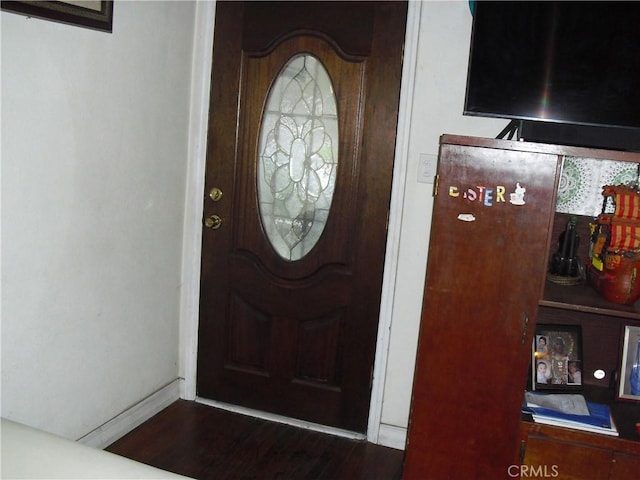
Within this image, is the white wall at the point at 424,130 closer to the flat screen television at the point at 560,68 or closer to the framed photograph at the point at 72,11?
the flat screen television at the point at 560,68

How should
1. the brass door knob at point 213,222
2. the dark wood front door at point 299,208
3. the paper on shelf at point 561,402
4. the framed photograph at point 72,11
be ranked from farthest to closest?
the brass door knob at point 213,222 → the dark wood front door at point 299,208 → the paper on shelf at point 561,402 → the framed photograph at point 72,11

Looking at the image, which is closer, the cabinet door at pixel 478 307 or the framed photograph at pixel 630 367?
the cabinet door at pixel 478 307

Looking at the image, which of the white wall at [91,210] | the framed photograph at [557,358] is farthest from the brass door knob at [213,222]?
the framed photograph at [557,358]

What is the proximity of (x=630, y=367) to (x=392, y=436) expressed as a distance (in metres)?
1.03

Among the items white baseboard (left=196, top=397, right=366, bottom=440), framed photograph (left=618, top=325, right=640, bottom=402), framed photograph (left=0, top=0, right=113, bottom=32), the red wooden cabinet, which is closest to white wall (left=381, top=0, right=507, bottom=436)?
white baseboard (left=196, top=397, right=366, bottom=440)

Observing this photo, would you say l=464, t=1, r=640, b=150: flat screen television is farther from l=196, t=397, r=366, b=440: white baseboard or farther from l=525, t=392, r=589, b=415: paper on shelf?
l=196, t=397, r=366, b=440: white baseboard

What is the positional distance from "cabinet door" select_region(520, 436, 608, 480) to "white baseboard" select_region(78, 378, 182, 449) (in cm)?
161

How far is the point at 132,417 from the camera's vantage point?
2678 millimetres

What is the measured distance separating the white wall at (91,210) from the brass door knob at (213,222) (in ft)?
0.45

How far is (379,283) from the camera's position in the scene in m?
2.67

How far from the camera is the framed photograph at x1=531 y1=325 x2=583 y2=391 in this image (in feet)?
7.52

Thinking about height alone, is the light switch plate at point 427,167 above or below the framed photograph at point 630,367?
above

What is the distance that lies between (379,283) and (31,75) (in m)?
1.55

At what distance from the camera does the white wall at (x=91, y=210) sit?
6.48ft
